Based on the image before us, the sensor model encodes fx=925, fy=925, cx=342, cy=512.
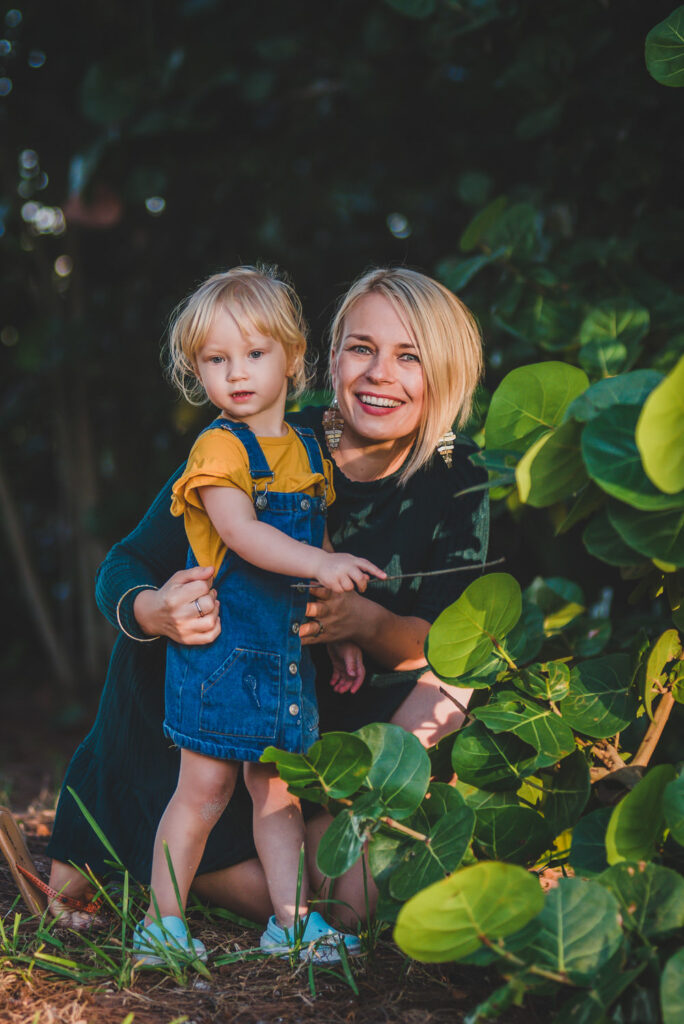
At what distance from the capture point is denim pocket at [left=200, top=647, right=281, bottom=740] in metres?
1.28

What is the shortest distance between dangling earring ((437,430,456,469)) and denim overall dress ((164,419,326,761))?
320 millimetres

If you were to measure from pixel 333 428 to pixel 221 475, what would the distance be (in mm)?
423

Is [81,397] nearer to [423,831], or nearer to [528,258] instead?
[528,258]

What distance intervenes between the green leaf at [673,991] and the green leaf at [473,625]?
1.35 ft

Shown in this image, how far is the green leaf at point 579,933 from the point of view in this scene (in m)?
0.90

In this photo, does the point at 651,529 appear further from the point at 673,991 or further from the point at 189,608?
the point at 189,608

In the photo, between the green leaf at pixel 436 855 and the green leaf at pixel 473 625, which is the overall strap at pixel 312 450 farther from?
the green leaf at pixel 436 855

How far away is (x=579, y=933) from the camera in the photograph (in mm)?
904

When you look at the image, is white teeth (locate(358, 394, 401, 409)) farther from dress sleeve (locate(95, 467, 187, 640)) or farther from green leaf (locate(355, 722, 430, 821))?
green leaf (locate(355, 722, 430, 821))

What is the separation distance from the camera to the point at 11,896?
59.0 inches

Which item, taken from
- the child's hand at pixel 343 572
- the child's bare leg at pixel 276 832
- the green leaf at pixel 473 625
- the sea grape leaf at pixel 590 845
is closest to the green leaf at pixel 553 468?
the green leaf at pixel 473 625

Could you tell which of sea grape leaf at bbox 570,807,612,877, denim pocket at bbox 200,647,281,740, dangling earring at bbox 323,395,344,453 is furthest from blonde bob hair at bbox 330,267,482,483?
sea grape leaf at bbox 570,807,612,877

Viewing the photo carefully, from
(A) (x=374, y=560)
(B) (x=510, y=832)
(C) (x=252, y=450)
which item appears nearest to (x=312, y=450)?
(C) (x=252, y=450)

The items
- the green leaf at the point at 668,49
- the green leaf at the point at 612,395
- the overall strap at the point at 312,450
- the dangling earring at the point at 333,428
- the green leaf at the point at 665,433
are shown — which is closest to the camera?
the green leaf at the point at 665,433
